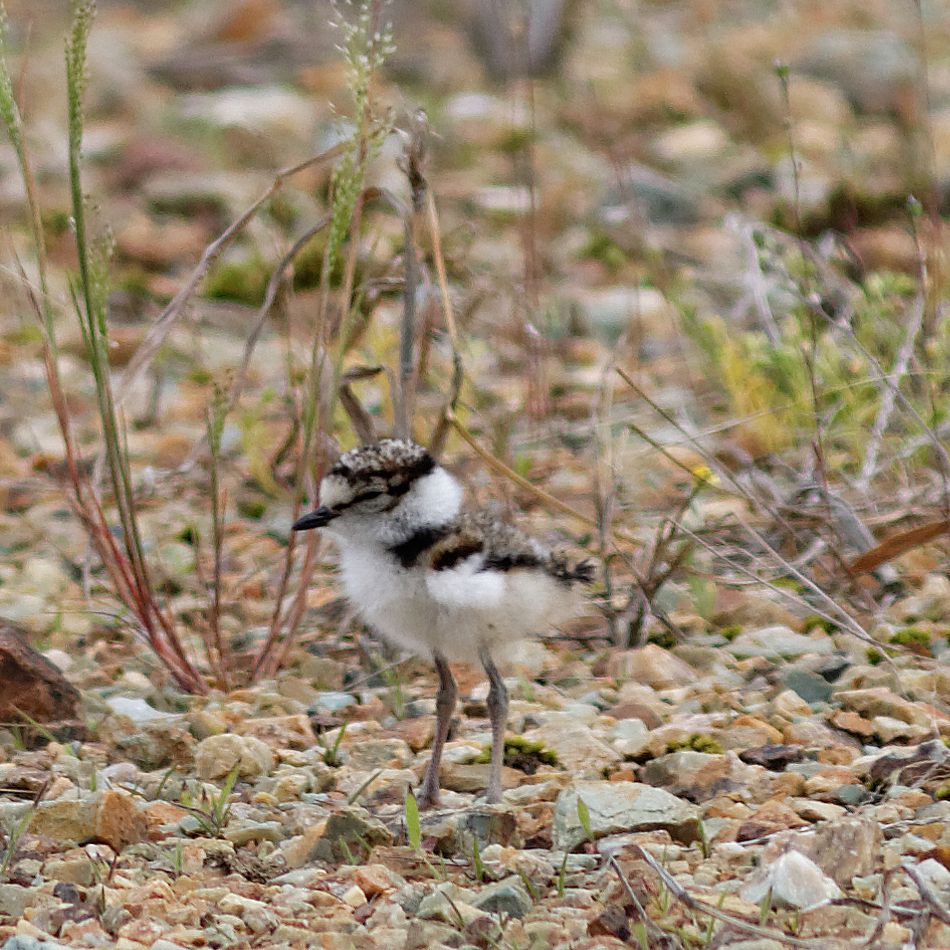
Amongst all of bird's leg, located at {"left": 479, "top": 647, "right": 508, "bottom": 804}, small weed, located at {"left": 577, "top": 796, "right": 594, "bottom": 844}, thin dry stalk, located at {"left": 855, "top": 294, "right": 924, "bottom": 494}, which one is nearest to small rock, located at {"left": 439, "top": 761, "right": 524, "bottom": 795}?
bird's leg, located at {"left": 479, "top": 647, "right": 508, "bottom": 804}

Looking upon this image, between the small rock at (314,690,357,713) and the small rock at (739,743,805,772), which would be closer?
the small rock at (739,743,805,772)

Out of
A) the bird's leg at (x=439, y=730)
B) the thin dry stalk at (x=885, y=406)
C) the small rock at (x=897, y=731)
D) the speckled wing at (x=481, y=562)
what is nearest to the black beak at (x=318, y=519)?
the speckled wing at (x=481, y=562)

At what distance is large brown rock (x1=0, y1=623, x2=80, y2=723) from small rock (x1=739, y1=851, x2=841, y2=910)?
1.67 metres

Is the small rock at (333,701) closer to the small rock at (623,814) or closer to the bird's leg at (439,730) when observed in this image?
the bird's leg at (439,730)

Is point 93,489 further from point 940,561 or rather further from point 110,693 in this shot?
point 940,561

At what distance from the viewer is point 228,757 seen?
3428 millimetres

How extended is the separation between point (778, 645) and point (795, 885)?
156 cm

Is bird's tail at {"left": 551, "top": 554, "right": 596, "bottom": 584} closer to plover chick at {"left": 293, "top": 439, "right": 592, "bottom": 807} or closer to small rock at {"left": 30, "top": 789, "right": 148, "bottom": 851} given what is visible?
plover chick at {"left": 293, "top": 439, "right": 592, "bottom": 807}

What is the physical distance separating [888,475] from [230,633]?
6.46 feet

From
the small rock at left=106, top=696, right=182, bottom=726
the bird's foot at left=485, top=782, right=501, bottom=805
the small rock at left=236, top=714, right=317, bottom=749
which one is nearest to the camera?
the bird's foot at left=485, top=782, right=501, bottom=805

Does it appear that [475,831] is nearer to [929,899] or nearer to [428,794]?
[428,794]

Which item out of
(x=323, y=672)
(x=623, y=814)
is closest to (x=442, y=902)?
(x=623, y=814)

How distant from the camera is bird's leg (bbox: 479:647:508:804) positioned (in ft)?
10.9

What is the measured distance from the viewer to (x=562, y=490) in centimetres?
532
